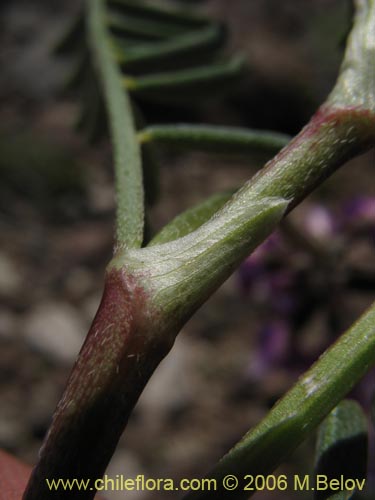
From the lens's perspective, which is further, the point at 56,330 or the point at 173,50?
the point at 56,330

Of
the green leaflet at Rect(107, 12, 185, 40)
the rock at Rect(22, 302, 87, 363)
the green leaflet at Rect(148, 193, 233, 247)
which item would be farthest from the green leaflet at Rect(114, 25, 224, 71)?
the rock at Rect(22, 302, 87, 363)

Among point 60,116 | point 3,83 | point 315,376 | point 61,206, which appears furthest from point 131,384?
point 3,83

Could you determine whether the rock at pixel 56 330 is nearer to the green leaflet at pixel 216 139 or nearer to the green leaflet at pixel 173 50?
the green leaflet at pixel 173 50

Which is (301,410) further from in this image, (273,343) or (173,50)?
(273,343)

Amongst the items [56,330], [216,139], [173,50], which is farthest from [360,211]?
[56,330]

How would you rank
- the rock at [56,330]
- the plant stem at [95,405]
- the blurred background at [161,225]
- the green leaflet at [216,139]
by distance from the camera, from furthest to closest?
the rock at [56,330] < the blurred background at [161,225] < the green leaflet at [216,139] < the plant stem at [95,405]

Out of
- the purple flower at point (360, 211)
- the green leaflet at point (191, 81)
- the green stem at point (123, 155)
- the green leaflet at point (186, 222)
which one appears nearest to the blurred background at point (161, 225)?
the purple flower at point (360, 211)

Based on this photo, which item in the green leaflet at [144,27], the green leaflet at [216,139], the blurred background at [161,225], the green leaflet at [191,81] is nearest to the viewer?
the green leaflet at [216,139]
